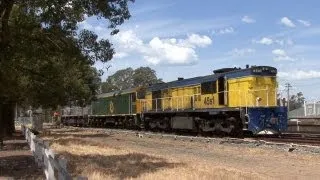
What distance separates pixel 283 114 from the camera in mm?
27719

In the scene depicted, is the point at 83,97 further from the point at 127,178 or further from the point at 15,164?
the point at 127,178

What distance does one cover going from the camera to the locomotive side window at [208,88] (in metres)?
30.8

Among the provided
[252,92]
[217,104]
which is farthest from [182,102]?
[252,92]

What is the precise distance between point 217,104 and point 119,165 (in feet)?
48.2

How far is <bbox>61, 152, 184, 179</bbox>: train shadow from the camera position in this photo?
47.1ft

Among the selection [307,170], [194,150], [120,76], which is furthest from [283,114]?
[120,76]

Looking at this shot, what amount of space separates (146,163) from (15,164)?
4294 mm

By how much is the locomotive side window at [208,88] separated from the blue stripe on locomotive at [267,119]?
397 centimetres

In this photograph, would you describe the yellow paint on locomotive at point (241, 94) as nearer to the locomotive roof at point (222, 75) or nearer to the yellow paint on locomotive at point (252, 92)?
the yellow paint on locomotive at point (252, 92)

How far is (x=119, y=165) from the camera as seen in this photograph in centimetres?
1617

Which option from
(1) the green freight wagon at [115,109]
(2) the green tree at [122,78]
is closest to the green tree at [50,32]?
(1) the green freight wagon at [115,109]

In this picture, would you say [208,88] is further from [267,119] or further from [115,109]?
[115,109]

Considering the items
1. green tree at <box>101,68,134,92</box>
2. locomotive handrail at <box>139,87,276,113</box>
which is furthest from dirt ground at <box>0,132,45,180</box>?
green tree at <box>101,68,134,92</box>

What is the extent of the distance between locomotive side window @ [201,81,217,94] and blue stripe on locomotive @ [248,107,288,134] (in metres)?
3.97
